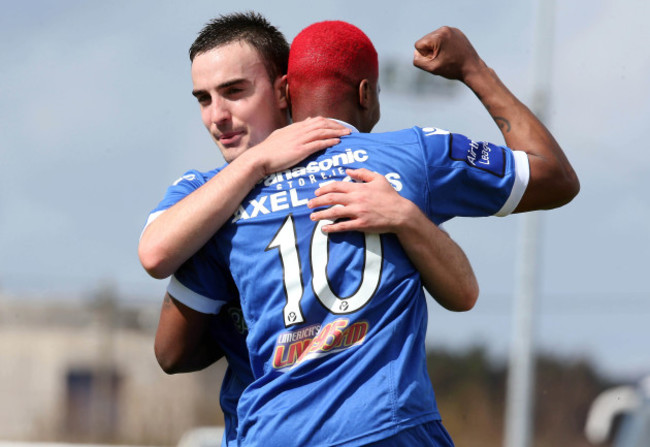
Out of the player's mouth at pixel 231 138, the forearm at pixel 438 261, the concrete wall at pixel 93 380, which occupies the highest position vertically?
the player's mouth at pixel 231 138

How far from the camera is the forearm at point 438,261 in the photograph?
2.82 m

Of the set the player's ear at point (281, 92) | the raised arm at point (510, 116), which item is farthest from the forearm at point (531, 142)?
the player's ear at point (281, 92)

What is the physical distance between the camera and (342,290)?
2799 mm

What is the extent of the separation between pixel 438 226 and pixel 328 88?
22.2 inches

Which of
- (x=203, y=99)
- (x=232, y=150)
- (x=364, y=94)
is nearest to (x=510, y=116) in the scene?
(x=364, y=94)

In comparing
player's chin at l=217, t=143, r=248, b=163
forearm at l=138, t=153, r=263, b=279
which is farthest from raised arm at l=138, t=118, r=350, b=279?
player's chin at l=217, t=143, r=248, b=163

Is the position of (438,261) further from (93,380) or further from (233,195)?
(93,380)

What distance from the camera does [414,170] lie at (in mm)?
2893

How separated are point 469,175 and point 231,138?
3.15 ft

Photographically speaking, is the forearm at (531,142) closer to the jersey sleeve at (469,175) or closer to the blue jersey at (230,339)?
the jersey sleeve at (469,175)

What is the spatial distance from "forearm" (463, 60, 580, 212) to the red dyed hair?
16.3 inches

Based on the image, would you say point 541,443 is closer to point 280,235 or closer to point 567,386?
point 567,386

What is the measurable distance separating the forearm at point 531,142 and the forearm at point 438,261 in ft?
0.91

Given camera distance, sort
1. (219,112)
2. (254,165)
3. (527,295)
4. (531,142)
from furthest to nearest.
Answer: (527,295) → (219,112) → (531,142) → (254,165)
